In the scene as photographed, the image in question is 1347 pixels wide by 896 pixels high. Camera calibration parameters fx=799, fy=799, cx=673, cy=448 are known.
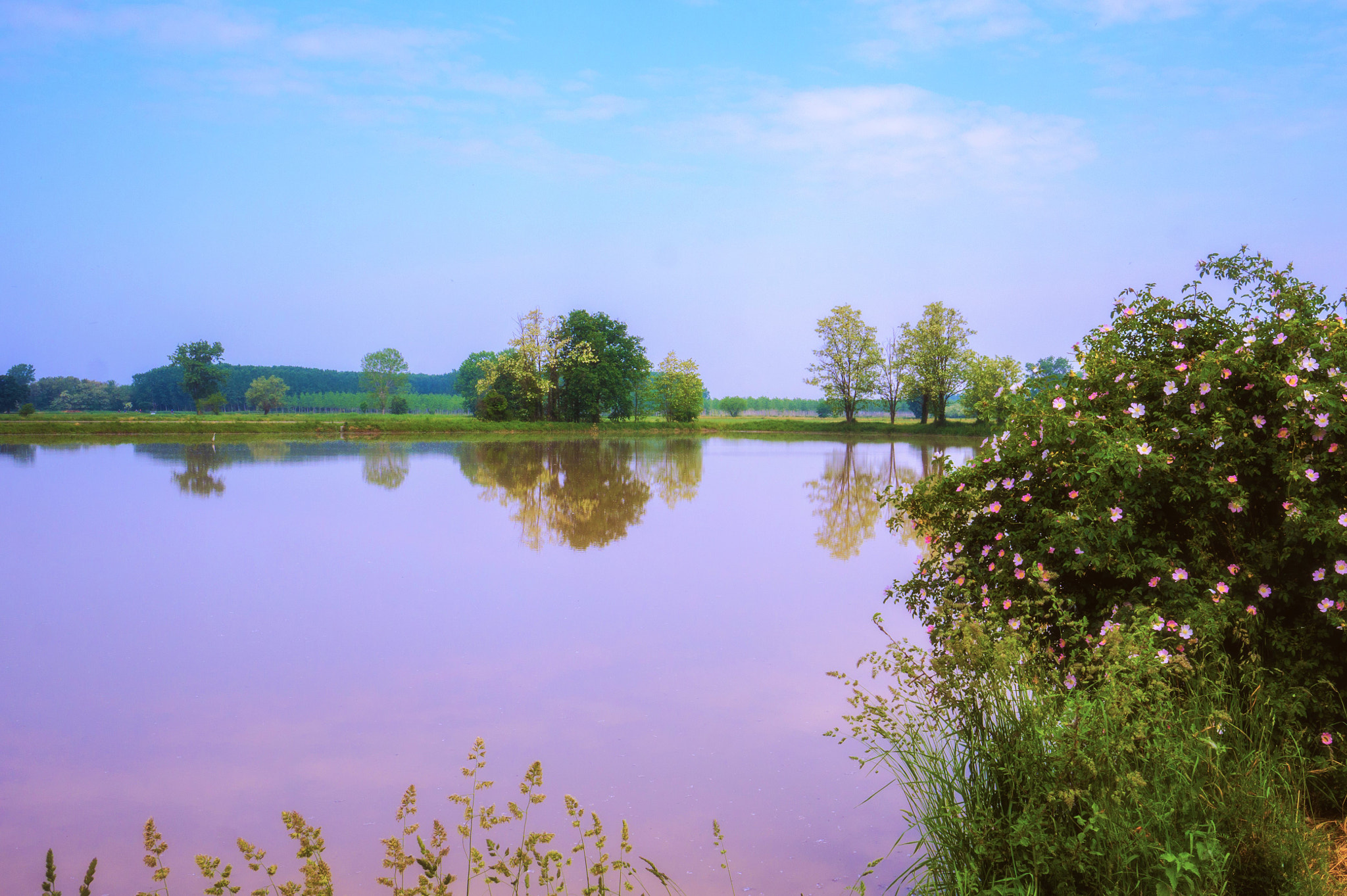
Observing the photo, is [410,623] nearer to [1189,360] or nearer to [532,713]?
[532,713]

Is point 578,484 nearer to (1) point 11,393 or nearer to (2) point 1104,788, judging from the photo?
(2) point 1104,788

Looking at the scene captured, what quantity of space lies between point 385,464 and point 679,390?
170ft

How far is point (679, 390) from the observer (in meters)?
77.6

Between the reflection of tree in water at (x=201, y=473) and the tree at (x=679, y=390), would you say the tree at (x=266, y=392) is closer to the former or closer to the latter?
the tree at (x=679, y=390)

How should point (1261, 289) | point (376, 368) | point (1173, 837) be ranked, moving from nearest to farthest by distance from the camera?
1. point (1173, 837)
2. point (1261, 289)
3. point (376, 368)

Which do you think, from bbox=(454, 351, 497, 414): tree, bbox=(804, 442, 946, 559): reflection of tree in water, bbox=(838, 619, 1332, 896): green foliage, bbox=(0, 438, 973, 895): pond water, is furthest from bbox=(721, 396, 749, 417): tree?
bbox=(838, 619, 1332, 896): green foliage

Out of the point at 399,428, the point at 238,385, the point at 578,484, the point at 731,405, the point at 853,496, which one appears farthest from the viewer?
the point at 238,385

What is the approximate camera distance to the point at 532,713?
5352 millimetres

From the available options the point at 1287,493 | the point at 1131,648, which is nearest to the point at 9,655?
the point at 1131,648

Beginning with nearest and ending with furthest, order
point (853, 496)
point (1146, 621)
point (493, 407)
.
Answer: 1. point (1146, 621)
2. point (853, 496)
3. point (493, 407)

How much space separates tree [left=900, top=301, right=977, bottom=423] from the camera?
6588cm

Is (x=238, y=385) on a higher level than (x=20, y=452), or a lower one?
higher

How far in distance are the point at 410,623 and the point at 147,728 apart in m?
2.57

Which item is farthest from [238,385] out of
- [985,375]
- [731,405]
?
[985,375]
